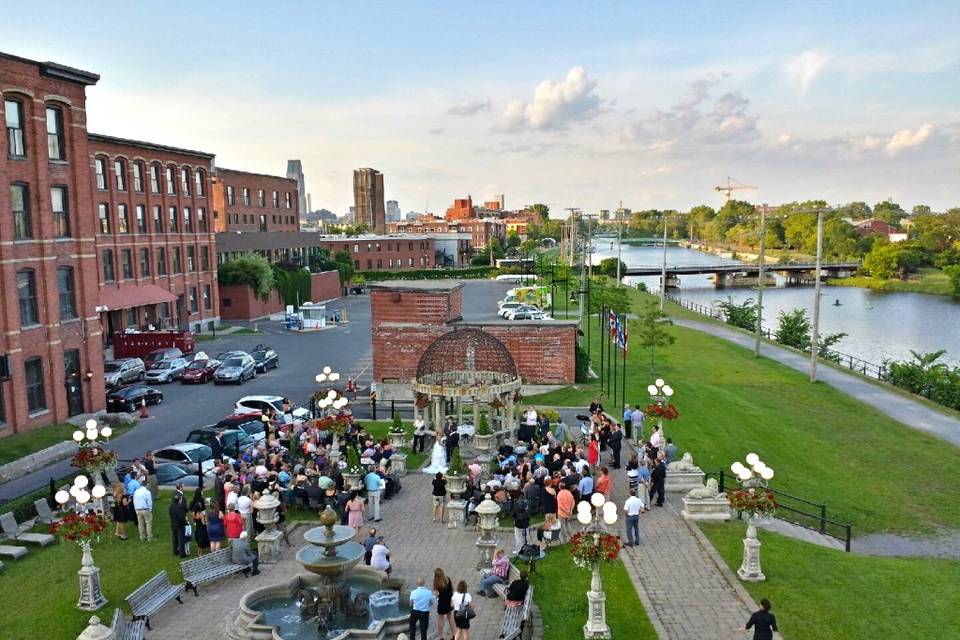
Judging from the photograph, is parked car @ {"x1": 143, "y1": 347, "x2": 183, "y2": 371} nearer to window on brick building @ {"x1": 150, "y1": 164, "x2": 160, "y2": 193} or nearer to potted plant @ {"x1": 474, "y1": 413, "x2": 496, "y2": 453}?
window on brick building @ {"x1": 150, "y1": 164, "x2": 160, "y2": 193}

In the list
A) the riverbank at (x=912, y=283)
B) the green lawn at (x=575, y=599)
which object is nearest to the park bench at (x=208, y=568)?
the green lawn at (x=575, y=599)

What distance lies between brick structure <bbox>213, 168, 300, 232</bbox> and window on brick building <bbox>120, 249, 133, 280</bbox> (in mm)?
26927

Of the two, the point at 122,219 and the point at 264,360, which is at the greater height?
the point at 122,219

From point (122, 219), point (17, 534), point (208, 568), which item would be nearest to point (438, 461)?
point (208, 568)

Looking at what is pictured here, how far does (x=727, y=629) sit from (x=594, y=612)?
2.58 meters

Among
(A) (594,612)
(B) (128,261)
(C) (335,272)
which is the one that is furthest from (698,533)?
(C) (335,272)

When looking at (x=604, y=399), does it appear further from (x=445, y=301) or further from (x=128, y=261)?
(x=128, y=261)

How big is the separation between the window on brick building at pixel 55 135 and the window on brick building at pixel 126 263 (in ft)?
65.3

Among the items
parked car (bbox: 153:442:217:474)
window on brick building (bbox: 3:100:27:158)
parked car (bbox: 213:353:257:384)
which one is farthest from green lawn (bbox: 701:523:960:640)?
window on brick building (bbox: 3:100:27:158)

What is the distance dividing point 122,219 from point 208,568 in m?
40.9

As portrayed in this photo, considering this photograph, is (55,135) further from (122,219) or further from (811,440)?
(811,440)

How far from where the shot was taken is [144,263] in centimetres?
5288

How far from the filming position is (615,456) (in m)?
23.5

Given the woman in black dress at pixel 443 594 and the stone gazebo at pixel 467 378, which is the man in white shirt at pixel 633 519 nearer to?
the woman in black dress at pixel 443 594
